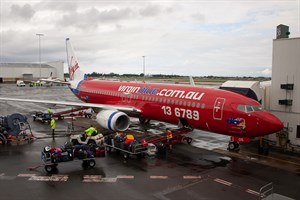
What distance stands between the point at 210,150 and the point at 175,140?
275cm

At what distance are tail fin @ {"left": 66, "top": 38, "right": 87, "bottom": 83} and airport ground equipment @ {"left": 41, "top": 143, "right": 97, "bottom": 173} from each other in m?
22.3

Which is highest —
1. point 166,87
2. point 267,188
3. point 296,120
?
point 166,87

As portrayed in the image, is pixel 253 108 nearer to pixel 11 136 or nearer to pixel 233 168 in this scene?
pixel 233 168

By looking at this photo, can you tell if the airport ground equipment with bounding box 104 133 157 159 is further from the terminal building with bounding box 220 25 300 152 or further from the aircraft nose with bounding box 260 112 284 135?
the terminal building with bounding box 220 25 300 152

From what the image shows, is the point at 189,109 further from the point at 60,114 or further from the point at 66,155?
the point at 60,114

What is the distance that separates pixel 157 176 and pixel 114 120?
8.05 meters

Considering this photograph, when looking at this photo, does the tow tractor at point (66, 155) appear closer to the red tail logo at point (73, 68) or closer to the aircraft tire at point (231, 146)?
the aircraft tire at point (231, 146)

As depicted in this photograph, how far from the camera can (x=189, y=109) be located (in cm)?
2112

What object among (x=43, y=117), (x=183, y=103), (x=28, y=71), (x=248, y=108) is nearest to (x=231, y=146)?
(x=248, y=108)

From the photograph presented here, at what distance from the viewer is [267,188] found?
Result: 1412 centimetres

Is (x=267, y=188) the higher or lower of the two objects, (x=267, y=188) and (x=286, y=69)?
the lower

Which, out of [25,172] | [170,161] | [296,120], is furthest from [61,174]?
[296,120]

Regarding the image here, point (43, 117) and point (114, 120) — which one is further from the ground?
point (114, 120)

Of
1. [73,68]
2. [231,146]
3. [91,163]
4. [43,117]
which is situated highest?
[73,68]
